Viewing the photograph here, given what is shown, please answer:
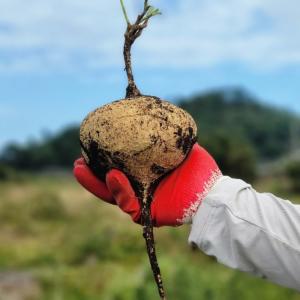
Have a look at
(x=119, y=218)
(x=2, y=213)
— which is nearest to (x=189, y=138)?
(x=119, y=218)

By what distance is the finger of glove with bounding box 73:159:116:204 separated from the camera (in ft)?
5.90

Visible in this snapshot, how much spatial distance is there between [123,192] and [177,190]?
5.6 inches

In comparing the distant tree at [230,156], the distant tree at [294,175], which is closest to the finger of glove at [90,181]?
the distant tree at [294,175]

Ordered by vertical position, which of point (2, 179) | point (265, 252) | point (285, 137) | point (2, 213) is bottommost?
point (285, 137)

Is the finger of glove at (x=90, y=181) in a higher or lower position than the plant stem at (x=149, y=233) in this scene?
higher

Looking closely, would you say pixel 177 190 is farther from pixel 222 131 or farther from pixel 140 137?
pixel 222 131

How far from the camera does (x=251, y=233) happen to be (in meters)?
1.58

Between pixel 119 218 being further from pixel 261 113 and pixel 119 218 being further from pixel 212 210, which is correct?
pixel 261 113

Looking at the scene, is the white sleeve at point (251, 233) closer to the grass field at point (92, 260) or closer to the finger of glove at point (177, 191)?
the finger of glove at point (177, 191)

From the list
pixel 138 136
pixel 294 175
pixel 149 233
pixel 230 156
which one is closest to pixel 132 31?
pixel 138 136

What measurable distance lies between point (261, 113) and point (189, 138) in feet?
148

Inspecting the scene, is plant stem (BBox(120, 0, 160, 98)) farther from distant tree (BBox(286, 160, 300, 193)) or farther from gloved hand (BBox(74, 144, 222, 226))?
distant tree (BBox(286, 160, 300, 193))

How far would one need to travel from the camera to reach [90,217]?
15.1 m

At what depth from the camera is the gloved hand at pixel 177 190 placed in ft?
5.48
